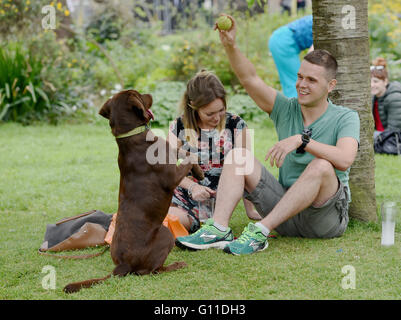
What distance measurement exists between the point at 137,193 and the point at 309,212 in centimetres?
129

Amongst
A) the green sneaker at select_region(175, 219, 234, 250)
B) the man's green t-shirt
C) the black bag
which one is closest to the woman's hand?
the green sneaker at select_region(175, 219, 234, 250)

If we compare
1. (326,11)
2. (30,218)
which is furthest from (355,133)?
(30,218)

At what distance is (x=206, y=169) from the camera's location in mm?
4430

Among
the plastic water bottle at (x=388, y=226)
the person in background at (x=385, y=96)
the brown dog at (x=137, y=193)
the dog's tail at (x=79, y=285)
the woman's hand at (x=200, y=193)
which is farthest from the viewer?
the person in background at (x=385, y=96)

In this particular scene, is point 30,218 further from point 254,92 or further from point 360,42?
point 360,42

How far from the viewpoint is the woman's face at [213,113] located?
419 cm

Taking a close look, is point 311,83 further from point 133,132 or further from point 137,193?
point 137,193

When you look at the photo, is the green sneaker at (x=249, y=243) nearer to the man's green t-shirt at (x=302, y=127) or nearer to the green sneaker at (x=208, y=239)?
the green sneaker at (x=208, y=239)

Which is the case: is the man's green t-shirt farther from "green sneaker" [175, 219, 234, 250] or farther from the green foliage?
the green foliage

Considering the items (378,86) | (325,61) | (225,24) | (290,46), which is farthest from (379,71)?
(225,24)

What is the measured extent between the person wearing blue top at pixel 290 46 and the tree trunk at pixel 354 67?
9.94 feet

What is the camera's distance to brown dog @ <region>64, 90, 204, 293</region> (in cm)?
334

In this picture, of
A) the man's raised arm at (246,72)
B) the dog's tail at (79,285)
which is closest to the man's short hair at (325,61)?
the man's raised arm at (246,72)

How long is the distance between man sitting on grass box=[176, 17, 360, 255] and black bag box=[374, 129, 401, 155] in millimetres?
3709
